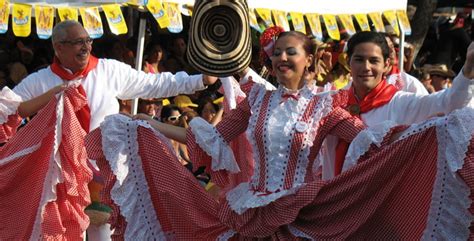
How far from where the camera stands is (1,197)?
245 inches

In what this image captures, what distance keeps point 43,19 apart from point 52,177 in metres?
2.56

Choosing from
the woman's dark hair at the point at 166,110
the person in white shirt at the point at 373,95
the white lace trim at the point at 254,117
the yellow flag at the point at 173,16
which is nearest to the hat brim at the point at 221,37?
the white lace trim at the point at 254,117

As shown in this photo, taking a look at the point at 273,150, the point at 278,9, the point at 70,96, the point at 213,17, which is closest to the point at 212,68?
the point at 213,17

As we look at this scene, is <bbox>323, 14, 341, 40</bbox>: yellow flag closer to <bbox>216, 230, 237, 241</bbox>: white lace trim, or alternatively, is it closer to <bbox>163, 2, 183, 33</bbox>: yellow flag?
<bbox>163, 2, 183, 33</bbox>: yellow flag

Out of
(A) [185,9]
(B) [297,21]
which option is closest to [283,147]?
(A) [185,9]

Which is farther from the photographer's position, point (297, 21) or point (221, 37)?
point (297, 21)

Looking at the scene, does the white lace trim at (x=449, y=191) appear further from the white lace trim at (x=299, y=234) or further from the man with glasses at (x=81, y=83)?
the man with glasses at (x=81, y=83)

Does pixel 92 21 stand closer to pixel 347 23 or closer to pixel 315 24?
pixel 315 24

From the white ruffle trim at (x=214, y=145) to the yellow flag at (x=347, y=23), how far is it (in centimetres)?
535

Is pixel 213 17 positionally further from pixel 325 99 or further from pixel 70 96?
pixel 70 96

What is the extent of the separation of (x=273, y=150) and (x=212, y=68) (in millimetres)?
603

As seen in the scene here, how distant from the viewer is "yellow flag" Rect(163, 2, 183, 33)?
8773 millimetres

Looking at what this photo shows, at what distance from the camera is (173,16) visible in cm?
880

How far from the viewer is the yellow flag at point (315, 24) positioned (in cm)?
988
